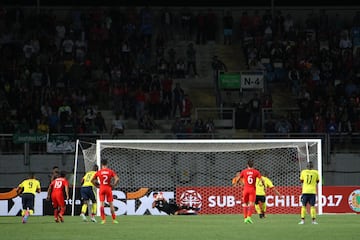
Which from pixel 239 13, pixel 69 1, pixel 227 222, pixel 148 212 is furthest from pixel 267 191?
pixel 69 1

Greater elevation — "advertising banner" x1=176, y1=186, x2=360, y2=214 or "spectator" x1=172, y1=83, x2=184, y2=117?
"spectator" x1=172, y1=83, x2=184, y2=117

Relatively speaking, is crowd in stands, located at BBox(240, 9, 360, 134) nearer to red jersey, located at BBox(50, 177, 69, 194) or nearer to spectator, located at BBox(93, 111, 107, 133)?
spectator, located at BBox(93, 111, 107, 133)

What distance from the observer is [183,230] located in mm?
22969

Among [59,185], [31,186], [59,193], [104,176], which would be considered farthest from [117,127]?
[104,176]

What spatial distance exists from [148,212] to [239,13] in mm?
16433

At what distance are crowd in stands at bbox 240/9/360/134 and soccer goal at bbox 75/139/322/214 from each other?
2.72 metres

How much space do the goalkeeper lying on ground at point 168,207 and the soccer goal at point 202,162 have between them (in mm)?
864

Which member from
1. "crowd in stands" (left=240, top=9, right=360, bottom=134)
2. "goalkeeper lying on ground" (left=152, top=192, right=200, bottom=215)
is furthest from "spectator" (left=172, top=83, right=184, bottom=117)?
"goalkeeper lying on ground" (left=152, top=192, right=200, bottom=215)

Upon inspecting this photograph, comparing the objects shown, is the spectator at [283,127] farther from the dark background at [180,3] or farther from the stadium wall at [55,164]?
the dark background at [180,3]

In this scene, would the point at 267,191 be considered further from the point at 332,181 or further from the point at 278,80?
the point at 278,80

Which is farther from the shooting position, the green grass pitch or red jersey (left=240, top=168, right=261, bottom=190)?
Answer: red jersey (left=240, top=168, right=261, bottom=190)

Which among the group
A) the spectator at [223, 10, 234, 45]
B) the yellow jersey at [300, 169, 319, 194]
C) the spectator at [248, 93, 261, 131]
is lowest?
the yellow jersey at [300, 169, 319, 194]

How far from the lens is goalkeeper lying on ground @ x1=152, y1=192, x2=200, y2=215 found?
33.6 meters

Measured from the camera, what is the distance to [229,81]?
41.8m
